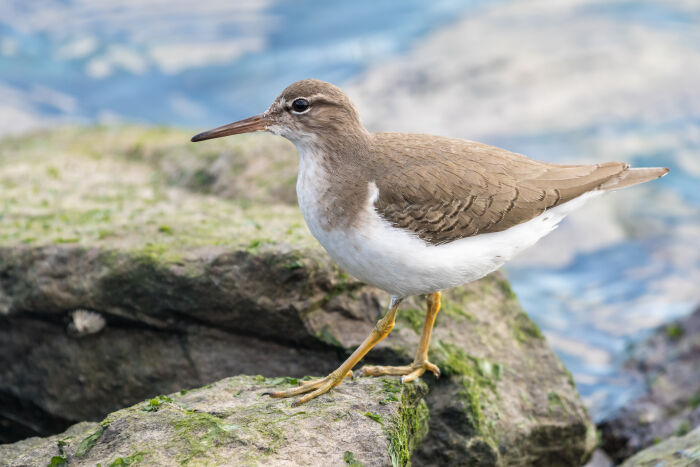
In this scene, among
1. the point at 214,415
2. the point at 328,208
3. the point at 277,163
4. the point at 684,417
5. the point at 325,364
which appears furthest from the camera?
the point at 277,163

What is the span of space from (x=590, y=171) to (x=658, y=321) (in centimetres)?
665

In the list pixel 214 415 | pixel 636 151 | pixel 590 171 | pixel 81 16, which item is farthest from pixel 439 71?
pixel 214 415

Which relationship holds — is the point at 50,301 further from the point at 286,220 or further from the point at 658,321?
the point at 658,321

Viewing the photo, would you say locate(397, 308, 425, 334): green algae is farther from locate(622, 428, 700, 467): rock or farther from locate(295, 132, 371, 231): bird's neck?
locate(622, 428, 700, 467): rock

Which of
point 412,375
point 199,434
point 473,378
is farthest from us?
point 473,378

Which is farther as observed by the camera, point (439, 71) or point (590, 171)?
point (439, 71)

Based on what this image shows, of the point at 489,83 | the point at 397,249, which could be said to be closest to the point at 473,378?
the point at 397,249

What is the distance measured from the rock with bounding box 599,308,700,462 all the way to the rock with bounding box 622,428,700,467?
121 cm

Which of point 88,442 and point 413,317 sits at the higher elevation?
point 413,317

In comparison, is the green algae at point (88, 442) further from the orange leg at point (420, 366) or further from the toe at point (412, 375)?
the toe at point (412, 375)

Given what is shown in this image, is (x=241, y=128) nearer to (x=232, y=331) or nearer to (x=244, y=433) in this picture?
(x=232, y=331)

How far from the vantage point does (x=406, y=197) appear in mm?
5473

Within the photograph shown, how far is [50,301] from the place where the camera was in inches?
279

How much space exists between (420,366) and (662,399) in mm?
4242
